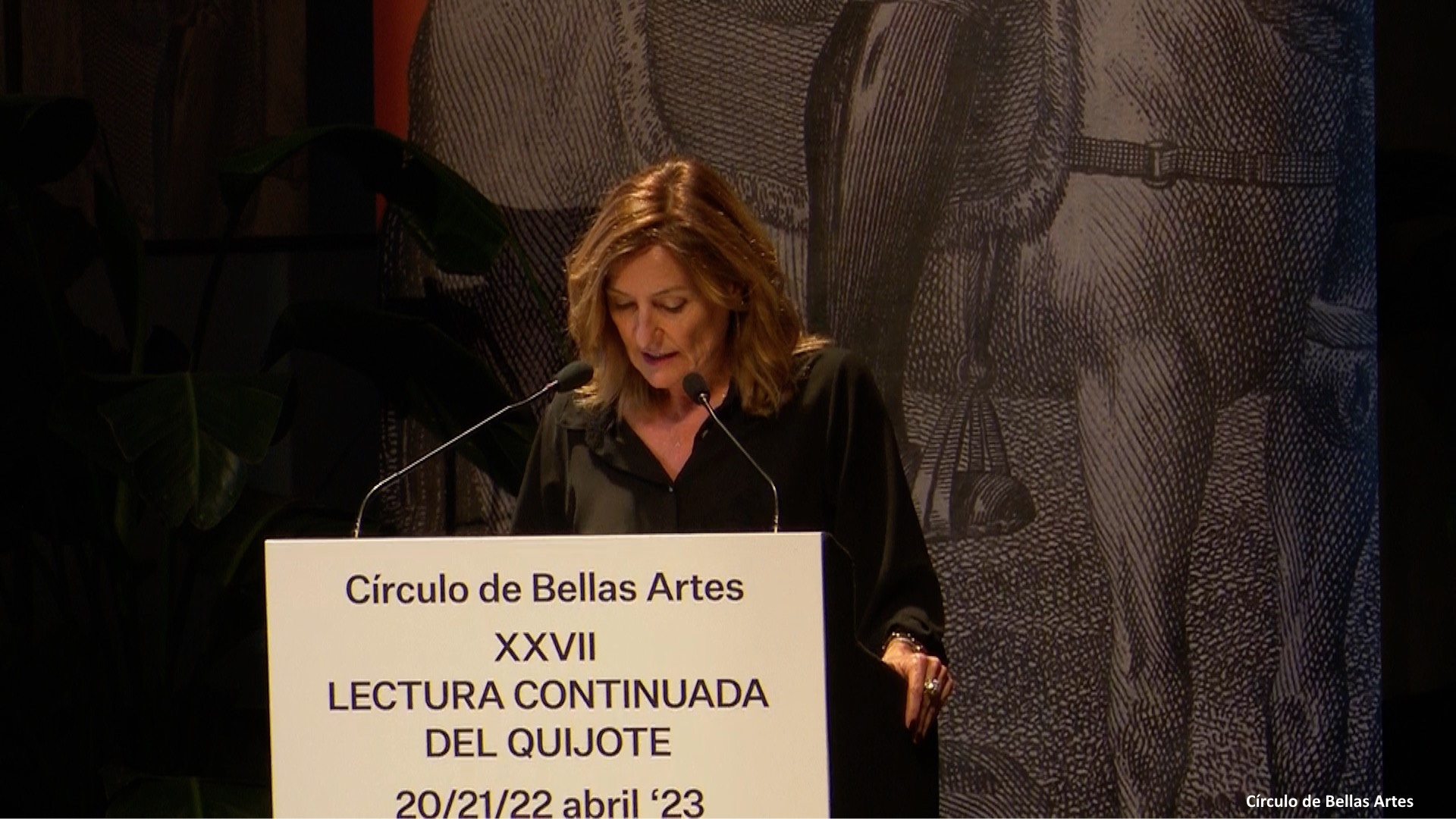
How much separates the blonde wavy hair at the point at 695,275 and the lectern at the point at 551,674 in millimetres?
645

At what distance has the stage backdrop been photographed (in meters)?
2.86

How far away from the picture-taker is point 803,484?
2.02m

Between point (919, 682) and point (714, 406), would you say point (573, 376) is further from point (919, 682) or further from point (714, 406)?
point (919, 682)

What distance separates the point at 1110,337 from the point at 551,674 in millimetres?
1774

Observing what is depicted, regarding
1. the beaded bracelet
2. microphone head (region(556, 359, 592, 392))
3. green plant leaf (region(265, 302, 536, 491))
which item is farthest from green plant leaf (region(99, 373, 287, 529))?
the beaded bracelet

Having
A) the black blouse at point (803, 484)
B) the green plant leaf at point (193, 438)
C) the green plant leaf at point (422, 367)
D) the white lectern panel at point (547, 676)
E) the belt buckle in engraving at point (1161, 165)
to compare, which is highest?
the belt buckle in engraving at point (1161, 165)

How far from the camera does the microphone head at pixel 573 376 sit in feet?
5.45

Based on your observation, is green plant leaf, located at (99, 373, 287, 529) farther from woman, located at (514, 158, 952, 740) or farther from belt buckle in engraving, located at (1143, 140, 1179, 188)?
belt buckle in engraving, located at (1143, 140, 1179, 188)

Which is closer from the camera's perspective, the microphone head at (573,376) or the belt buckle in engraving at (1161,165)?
the microphone head at (573,376)

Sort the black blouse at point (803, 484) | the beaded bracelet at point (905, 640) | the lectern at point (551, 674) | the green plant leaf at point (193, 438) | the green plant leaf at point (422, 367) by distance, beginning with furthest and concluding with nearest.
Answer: the green plant leaf at point (422, 367)
the green plant leaf at point (193, 438)
the black blouse at point (803, 484)
the beaded bracelet at point (905, 640)
the lectern at point (551, 674)

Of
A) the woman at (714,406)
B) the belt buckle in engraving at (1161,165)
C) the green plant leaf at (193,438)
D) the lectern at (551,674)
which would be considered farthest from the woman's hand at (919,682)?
the belt buckle in engraving at (1161,165)

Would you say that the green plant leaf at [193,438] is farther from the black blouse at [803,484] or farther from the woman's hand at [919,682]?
the woman's hand at [919,682]

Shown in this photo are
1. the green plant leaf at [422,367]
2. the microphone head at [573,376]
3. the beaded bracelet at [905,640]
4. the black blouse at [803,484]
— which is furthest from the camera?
the green plant leaf at [422,367]

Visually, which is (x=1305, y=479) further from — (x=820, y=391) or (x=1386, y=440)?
(x=820, y=391)
